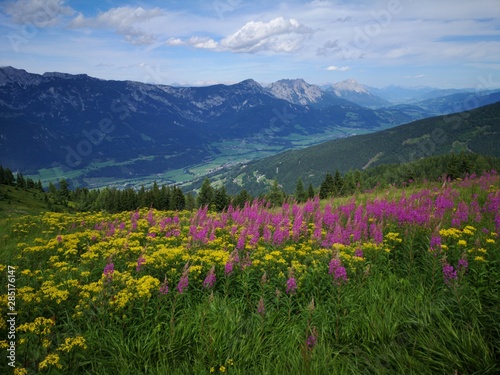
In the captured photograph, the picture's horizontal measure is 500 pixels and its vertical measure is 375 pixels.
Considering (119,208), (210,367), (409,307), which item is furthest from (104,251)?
(119,208)

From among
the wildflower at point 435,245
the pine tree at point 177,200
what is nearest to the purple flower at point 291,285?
the wildflower at point 435,245

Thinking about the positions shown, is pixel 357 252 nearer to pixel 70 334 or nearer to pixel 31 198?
pixel 70 334

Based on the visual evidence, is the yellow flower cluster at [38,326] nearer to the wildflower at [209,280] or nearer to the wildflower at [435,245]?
the wildflower at [209,280]

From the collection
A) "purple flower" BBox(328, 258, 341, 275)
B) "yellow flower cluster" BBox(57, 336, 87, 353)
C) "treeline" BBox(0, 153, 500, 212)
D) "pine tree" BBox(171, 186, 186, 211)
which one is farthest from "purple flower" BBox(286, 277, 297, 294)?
"pine tree" BBox(171, 186, 186, 211)

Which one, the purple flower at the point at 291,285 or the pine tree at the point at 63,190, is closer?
the purple flower at the point at 291,285

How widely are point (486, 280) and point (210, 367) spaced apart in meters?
5.54

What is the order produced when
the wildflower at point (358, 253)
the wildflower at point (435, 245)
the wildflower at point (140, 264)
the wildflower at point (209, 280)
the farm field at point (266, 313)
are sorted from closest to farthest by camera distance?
the farm field at point (266, 313) → the wildflower at point (209, 280) → the wildflower at point (435, 245) → the wildflower at point (140, 264) → the wildflower at point (358, 253)

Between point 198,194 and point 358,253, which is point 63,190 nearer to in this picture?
point 198,194

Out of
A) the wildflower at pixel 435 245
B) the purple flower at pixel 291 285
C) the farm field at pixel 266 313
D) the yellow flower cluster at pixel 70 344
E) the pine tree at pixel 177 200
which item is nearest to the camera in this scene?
the yellow flower cluster at pixel 70 344

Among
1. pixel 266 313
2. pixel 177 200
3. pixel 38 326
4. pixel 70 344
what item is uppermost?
pixel 38 326

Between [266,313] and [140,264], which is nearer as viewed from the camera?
[266,313]

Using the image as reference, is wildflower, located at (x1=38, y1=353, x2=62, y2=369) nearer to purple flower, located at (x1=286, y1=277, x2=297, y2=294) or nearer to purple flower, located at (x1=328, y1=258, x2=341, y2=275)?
purple flower, located at (x1=286, y1=277, x2=297, y2=294)

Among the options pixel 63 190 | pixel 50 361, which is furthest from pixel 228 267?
pixel 63 190

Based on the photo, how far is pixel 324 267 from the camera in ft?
21.9
